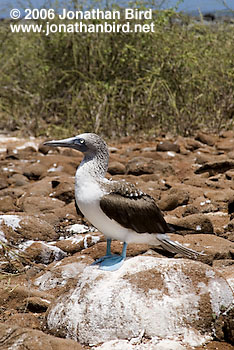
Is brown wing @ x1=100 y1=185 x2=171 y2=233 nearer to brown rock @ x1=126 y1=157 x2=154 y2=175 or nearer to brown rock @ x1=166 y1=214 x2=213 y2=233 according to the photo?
brown rock @ x1=166 y1=214 x2=213 y2=233

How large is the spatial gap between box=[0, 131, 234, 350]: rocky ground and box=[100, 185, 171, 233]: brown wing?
0.62 ft

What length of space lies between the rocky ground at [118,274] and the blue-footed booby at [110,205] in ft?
0.50

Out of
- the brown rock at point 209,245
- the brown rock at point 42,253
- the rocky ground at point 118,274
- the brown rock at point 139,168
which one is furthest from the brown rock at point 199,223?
the brown rock at point 139,168

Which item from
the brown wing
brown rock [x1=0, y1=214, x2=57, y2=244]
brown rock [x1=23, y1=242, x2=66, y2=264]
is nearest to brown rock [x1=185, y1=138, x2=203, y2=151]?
brown rock [x1=0, y1=214, x2=57, y2=244]

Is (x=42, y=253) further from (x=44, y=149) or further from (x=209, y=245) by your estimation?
(x=44, y=149)

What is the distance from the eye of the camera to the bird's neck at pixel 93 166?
3.11 metres

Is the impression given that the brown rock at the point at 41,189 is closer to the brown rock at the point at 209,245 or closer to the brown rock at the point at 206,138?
the brown rock at the point at 209,245

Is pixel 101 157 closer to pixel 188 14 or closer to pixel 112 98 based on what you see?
pixel 112 98

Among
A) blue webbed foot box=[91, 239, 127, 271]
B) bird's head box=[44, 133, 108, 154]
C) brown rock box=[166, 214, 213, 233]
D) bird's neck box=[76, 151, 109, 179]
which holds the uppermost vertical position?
bird's head box=[44, 133, 108, 154]

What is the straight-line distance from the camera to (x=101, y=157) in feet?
10.5

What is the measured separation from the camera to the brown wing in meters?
3.05

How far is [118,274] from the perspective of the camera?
3078 millimetres

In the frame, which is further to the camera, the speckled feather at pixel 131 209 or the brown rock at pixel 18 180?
the brown rock at pixel 18 180

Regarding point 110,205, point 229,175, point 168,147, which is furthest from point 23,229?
point 168,147
